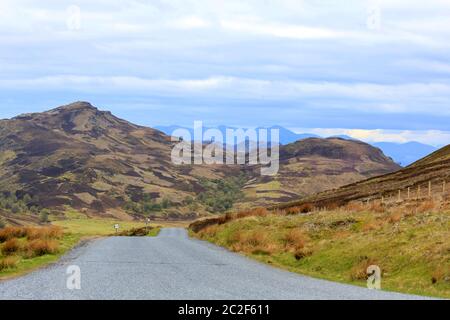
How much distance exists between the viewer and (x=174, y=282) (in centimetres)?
2070

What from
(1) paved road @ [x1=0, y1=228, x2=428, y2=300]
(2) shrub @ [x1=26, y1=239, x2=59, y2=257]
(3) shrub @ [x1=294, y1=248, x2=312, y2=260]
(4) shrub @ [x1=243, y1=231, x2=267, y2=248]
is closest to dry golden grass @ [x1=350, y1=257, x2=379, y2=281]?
(1) paved road @ [x1=0, y1=228, x2=428, y2=300]

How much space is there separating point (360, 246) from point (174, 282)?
1228 centimetres

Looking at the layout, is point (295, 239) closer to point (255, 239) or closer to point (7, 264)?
point (255, 239)

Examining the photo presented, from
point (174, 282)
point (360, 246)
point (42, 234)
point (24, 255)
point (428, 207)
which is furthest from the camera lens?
point (42, 234)

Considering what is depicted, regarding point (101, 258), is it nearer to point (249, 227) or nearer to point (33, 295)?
point (33, 295)

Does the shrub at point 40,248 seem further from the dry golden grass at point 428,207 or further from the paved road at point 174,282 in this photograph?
the dry golden grass at point 428,207

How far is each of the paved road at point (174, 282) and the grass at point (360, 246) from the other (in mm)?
2723

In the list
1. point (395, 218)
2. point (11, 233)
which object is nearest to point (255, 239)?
point (395, 218)

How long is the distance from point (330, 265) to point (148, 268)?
27.9 ft

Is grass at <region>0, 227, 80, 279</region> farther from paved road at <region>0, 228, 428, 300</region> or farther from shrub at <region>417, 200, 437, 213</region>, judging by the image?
shrub at <region>417, 200, 437, 213</region>

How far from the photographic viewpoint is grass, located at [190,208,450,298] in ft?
78.1

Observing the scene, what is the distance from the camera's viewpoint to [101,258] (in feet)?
A: 102

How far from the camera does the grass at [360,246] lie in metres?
23.8
